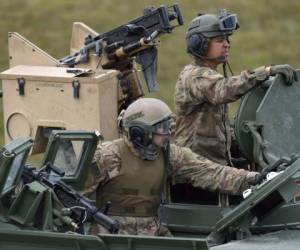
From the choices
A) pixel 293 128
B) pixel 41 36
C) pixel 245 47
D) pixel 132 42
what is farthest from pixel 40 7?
pixel 293 128

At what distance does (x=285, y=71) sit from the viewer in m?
12.7

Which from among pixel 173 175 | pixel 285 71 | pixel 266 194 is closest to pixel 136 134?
pixel 173 175

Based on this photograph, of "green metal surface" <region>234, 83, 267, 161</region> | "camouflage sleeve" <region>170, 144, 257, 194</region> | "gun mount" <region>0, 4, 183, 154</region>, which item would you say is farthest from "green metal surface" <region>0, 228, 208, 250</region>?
"gun mount" <region>0, 4, 183, 154</region>

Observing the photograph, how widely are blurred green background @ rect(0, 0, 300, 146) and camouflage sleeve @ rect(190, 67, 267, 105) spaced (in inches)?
404

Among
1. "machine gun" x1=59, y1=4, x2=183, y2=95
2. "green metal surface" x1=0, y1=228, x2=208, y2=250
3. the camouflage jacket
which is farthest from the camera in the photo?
"machine gun" x1=59, y1=4, x2=183, y2=95

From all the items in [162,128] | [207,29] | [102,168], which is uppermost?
[207,29]

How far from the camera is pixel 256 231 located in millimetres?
11789

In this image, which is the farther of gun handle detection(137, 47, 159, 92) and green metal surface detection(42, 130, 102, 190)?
gun handle detection(137, 47, 159, 92)

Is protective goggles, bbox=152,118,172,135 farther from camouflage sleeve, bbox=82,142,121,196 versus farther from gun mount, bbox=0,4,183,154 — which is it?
gun mount, bbox=0,4,183,154

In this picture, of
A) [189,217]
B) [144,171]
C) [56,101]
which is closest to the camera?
[144,171]

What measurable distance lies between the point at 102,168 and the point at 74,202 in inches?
25.2

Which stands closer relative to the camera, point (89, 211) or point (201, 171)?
point (89, 211)

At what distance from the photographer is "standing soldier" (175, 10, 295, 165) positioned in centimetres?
1316

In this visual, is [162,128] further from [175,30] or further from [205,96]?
[175,30]
